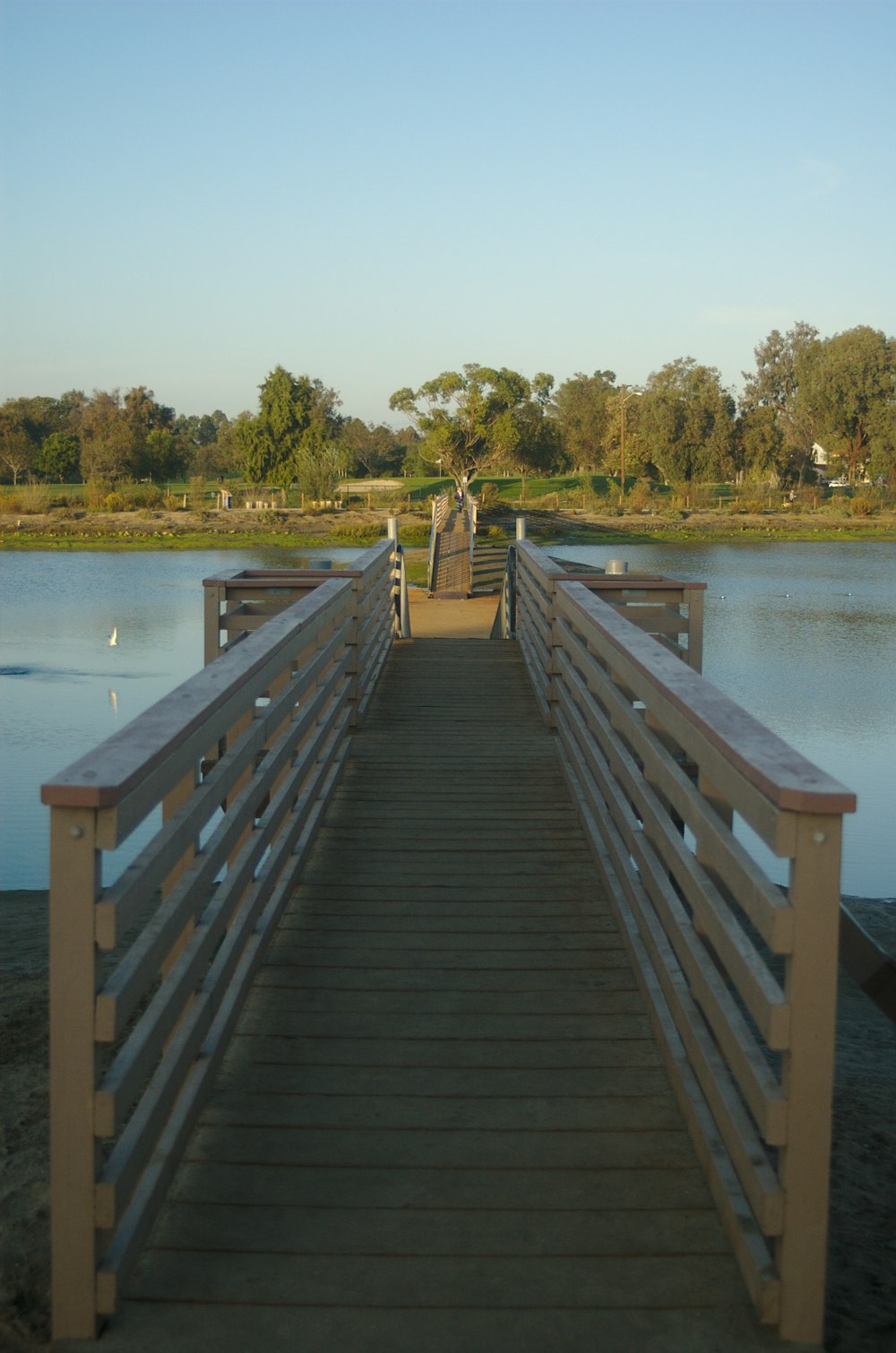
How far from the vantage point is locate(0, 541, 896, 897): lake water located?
45.9 ft

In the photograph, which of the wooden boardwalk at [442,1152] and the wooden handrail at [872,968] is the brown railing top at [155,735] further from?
the wooden handrail at [872,968]

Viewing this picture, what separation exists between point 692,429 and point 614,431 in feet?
36.0

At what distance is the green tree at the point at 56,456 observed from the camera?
78.5 metres

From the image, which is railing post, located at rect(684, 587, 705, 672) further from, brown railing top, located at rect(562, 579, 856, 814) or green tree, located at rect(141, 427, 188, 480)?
green tree, located at rect(141, 427, 188, 480)

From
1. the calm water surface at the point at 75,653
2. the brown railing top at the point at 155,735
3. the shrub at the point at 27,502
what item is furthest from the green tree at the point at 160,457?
the brown railing top at the point at 155,735

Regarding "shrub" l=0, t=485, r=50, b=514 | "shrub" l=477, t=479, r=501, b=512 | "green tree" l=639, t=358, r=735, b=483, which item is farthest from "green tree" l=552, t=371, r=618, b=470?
"shrub" l=0, t=485, r=50, b=514

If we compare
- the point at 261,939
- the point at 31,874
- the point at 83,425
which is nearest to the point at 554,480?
the point at 83,425

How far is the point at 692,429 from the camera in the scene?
64375 millimetres

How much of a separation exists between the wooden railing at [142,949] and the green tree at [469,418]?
6059 centimetres

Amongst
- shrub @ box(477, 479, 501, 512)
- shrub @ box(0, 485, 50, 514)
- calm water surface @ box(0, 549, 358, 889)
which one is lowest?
calm water surface @ box(0, 549, 358, 889)

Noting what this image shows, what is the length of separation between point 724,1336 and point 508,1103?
0.90m

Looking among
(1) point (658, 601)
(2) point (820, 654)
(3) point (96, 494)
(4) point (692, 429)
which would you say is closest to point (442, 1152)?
(1) point (658, 601)

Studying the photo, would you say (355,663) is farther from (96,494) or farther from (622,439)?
(622,439)

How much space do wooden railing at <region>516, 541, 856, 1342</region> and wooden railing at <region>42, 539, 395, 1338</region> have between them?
1.13 m
